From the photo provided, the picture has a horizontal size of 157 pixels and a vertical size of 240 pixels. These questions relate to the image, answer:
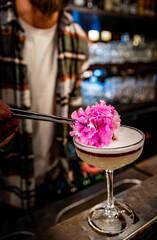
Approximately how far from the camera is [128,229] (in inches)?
28.5

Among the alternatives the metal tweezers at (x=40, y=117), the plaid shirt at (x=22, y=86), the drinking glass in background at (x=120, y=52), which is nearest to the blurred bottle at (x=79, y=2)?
the drinking glass in background at (x=120, y=52)

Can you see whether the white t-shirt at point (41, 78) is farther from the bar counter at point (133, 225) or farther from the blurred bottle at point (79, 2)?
the bar counter at point (133, 225)

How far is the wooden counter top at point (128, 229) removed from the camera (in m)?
0.71

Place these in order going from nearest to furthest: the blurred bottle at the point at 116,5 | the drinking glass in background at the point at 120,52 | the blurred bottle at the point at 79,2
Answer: the blurred bottle at the point at 79,2 < the blurred bottle at the point at 116,5 < the drinking glass in background at the point at 120,52

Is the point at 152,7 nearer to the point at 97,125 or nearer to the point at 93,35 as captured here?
the point at 93,35

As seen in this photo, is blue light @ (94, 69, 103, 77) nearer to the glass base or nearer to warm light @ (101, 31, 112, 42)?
warm light @ (101, 31, 112, 42)

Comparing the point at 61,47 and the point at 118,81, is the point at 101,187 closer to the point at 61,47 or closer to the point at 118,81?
the point at 61,47

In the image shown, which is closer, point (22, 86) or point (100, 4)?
point (22, 86)

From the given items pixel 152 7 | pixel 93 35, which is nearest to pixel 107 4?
pixel 93 35

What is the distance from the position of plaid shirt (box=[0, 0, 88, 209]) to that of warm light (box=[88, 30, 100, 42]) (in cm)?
150

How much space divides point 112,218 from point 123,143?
0.27m

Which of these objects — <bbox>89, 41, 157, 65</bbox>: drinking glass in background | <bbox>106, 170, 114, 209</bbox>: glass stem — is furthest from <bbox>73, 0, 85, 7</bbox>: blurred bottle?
<bbox>106, 170, 114, 209</bbox>: glass stem

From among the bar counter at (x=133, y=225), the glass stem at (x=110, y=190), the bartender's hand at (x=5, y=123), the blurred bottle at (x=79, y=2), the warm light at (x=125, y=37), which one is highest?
the blurred bottle at (x=79, y=2)

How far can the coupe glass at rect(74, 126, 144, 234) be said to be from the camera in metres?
0.71
